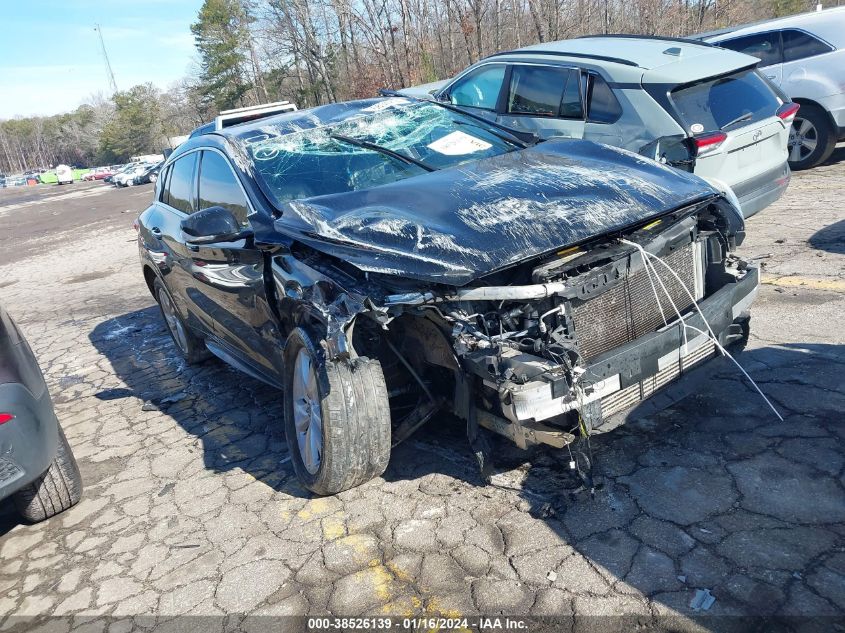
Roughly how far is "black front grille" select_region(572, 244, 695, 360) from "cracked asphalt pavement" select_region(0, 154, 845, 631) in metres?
0.36

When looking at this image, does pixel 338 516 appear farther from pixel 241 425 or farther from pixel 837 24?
pixel 837 24

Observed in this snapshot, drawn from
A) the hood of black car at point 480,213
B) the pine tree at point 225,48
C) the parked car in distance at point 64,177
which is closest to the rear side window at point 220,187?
the hood of black car at point 480,213

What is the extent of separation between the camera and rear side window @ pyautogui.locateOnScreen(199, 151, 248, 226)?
4.01 meters

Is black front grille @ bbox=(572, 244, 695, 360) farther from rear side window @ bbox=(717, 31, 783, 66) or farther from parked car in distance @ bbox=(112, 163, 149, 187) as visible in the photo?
parked car in distance @ bbox=(112, 163, 149, 187)

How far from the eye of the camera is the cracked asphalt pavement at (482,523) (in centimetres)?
260

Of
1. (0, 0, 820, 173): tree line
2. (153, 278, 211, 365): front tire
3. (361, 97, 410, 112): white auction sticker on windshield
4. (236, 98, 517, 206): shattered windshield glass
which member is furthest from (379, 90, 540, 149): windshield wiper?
(0, 0, 820, 173): tree line

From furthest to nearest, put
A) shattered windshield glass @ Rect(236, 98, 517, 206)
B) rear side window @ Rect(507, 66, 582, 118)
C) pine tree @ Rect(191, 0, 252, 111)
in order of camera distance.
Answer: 1. pine tree @ Rect(191, 0, 252, 111)
2. rear side window @ Rect(507, 66, 582, 118)
3. shattered windshield glass @ Rect(236, 98, 517, 206)

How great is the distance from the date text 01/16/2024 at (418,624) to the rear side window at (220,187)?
216 centimetres

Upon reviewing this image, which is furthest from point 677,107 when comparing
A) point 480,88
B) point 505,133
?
point 480,88

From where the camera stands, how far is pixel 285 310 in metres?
3.58

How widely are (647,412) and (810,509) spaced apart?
28.8 inches

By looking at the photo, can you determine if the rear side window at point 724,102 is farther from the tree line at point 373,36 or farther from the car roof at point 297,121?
the tree line at point 373,36

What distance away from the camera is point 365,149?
4.19m

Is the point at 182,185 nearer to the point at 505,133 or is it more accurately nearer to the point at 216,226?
the point at 216,226
